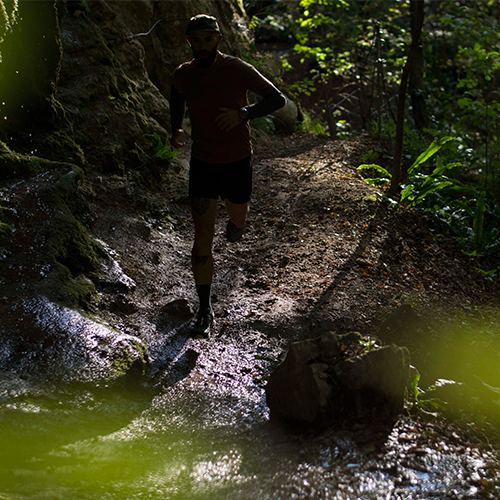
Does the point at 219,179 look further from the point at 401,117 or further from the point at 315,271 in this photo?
the point at 401,117

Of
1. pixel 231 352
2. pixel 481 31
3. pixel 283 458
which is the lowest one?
pixel 231 352

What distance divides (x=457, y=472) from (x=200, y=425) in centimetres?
134

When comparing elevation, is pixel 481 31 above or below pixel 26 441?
above

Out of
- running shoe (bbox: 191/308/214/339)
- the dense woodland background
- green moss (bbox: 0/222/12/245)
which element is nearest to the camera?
green moss (bbox: 0/222/12/245)

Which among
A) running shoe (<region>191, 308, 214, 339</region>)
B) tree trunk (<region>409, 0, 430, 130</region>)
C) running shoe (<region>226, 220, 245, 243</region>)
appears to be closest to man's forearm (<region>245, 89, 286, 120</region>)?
running shoe (<region>226, 220, 245, 243</region>)

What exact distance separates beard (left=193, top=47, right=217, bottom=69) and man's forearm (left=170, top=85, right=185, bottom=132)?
15.9 inches

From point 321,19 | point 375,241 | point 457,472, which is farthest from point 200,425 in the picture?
point 321,19

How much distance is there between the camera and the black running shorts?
3.61m

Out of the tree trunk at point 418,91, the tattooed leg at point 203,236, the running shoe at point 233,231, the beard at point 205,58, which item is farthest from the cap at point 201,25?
the tree trunk at point 418,91

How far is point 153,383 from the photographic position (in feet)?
9.73

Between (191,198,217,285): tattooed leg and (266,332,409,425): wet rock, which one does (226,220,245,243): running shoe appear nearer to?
(191,198,217,285): tattooed leg

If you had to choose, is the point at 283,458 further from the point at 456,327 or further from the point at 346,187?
the point at 346,187

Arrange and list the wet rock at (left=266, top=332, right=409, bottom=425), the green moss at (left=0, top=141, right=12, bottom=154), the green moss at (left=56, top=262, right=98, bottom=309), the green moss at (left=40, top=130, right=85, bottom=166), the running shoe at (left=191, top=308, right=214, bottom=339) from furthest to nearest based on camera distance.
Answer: the green moss at (left=40, top=130, right=85, bottom=166), the green moss at (left=0, top=141, right=12, bottom=154), the running shoe at (left=191, top=308, right=214, bottom=339), the green moss at (left=56, top=262, right=98, bottom=309), the wet rock at (left=266, top=332, right=409, bottom=425)

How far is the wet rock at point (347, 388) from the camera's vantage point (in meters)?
2.48
